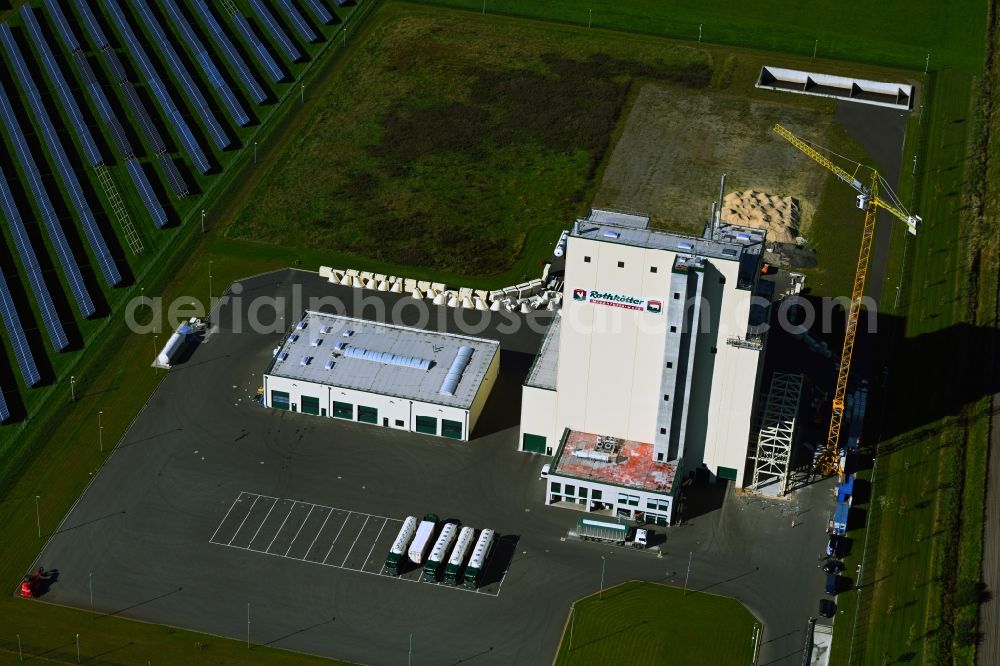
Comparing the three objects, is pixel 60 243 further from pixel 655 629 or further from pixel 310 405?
pixel 655 629

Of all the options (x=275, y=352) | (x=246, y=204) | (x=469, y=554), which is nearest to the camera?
(x=469, y=554)

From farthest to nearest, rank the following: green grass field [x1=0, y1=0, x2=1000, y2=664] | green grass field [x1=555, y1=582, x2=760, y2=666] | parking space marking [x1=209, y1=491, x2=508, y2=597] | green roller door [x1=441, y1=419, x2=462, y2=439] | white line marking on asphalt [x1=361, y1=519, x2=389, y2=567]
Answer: green roller door [x1=441, y1=419, x2=462, y2=439] < white line marking on asphalt [x1=361, y1=519, x2=389, y2=567] < parking space marking [x1=209, y1=491, x2=508, y2=597] < green grass field [x1=0, y1=0, x2=1000, y2=664] < green grass field [x1=555, y1=582, x2=760, y2=666]

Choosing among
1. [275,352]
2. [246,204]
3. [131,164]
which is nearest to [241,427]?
[275,352]

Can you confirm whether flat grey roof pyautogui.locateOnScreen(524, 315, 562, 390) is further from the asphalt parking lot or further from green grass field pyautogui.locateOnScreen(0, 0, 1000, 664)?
green grass field pyautogui.locateOnScreen(0, 0, 1000, 664)

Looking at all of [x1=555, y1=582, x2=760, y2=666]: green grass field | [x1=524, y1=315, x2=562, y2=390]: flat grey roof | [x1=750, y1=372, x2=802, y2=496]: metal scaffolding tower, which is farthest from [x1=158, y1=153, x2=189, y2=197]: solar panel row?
[x1=555, y1=582, x2=760, y2=666]: green grass field

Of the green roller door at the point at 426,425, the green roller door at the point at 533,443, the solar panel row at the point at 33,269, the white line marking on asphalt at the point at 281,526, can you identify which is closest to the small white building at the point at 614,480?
the green roller door at the point at 533,443

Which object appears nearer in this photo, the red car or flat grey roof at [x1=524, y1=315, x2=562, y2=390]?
the red car

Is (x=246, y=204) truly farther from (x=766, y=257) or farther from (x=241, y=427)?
(x=766, y=257)

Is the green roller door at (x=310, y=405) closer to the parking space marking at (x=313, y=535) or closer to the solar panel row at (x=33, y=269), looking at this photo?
the parking space marking at (x=313, y=535)
